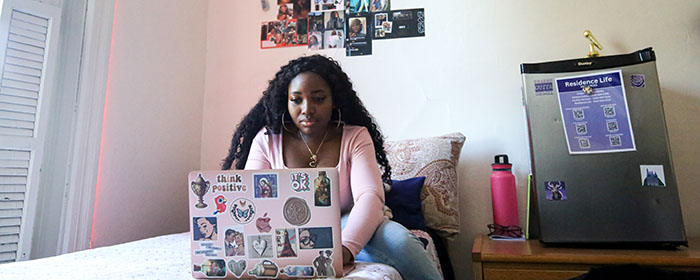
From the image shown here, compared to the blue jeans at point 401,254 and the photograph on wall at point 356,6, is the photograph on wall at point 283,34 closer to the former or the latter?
the photograph on wall at point 356,6

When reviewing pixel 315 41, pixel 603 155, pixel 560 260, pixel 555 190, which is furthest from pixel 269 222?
pixel 315 41

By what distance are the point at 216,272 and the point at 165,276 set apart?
15cm

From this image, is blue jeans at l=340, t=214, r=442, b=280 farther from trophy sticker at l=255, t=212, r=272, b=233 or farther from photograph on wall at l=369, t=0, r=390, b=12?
photograph on wall at l=369, t=0, r=390, b=12

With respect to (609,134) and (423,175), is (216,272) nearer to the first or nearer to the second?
(423,175)

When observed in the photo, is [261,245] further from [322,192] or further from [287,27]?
[287,27]

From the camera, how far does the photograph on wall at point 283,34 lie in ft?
6.93

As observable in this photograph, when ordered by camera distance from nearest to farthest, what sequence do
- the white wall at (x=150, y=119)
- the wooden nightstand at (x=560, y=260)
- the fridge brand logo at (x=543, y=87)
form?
the wooden nightstand at (x=560, y=260) < the fridge brand logo at (x=543, y=87) < the white wall at (x=150, y=119)

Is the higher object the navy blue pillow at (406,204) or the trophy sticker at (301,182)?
the trophy sticker at (301,182)

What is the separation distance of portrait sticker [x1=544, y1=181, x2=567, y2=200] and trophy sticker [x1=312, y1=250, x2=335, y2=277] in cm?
91

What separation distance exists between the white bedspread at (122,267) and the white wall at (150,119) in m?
0.59

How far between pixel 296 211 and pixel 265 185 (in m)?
0.08

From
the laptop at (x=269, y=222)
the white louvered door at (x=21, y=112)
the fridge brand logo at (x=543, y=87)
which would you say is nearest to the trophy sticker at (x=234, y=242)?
the laptop at (x=269, y=222)

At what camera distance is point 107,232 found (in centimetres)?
164

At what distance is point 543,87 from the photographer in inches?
56.5
